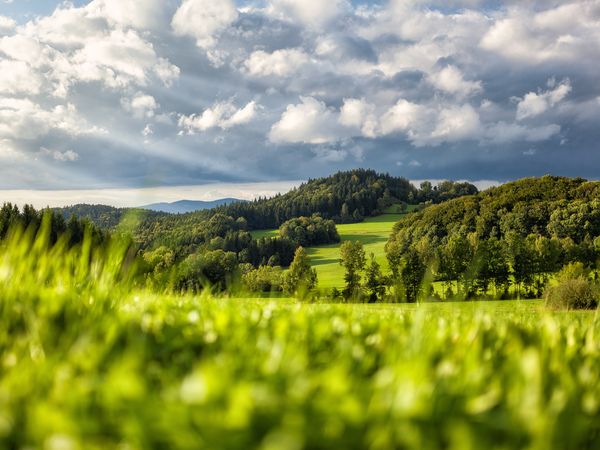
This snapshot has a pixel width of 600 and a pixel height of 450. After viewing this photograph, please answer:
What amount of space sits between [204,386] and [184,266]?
5.26m

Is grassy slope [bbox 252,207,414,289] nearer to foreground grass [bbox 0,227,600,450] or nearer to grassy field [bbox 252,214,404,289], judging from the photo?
grassy field [bbox 252,214,404,289]

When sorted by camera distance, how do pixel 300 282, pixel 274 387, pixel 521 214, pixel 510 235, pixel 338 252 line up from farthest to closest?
pixel 338 252 < pixel 521 214 < pixel 510 235 < pixel 300 282 < pixel 274 387

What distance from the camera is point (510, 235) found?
342 ft

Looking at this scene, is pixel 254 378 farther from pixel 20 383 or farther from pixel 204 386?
pixel 20 383

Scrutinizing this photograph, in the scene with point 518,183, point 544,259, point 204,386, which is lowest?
point 544,259

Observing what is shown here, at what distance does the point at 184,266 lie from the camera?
6609 millimetres

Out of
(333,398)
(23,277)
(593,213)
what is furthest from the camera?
(593,213)

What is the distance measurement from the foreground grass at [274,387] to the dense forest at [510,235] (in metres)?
75.7

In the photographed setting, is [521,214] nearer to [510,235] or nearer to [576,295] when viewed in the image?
[510,235]

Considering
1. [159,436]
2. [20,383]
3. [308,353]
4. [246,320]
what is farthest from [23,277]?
[159,436]

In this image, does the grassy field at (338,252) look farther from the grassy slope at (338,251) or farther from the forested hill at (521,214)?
the forested hill at (521,214)

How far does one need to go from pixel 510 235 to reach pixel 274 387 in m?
113

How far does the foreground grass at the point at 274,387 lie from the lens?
1497 millimetres

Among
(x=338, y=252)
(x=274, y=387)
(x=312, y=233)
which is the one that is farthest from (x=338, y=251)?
(x=274, y=387)
